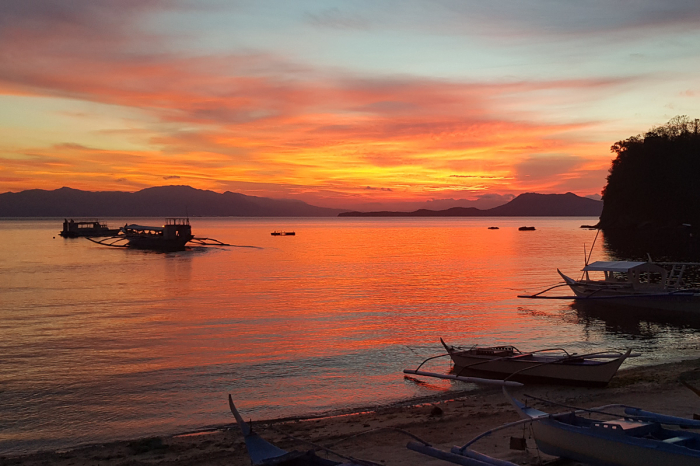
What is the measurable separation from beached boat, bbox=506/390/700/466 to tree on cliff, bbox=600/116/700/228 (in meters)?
133

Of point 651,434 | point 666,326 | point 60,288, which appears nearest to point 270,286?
point 60,288

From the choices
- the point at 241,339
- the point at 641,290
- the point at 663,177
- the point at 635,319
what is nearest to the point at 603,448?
the point at 241,339

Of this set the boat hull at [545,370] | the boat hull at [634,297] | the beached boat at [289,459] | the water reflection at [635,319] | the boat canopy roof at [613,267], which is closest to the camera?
the beached boat at [289,459]

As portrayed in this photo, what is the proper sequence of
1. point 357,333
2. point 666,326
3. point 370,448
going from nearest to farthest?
point 370,448, point 357,333, point 666,326

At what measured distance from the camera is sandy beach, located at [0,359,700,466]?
11922mm

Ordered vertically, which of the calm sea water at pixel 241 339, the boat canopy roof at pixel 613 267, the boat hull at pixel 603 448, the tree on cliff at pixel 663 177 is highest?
the tree on cliff at pixel 663 177

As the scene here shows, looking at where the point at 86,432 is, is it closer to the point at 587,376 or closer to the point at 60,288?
the point at 587,376

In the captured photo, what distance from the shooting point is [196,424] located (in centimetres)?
1516

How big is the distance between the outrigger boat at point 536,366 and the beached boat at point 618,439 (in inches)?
258

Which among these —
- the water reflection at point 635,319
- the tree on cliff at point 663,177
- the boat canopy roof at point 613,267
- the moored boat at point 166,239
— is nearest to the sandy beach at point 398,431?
the water reflection at point 635,319

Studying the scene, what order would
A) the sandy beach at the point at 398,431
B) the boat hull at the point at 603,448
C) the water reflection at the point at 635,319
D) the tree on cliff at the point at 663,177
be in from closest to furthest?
the boat hull at the point at 603,448 → the sandy beach at the point at 398,431 → the water reflection at the point at 635,319 → the tree on cliff at the point at 663,177

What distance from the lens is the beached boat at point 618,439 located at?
888 centimetres

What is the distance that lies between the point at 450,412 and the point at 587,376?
543 centimetres

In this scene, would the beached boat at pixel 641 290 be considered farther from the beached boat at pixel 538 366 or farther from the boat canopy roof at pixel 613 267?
the beached boat at pixel 538 366
